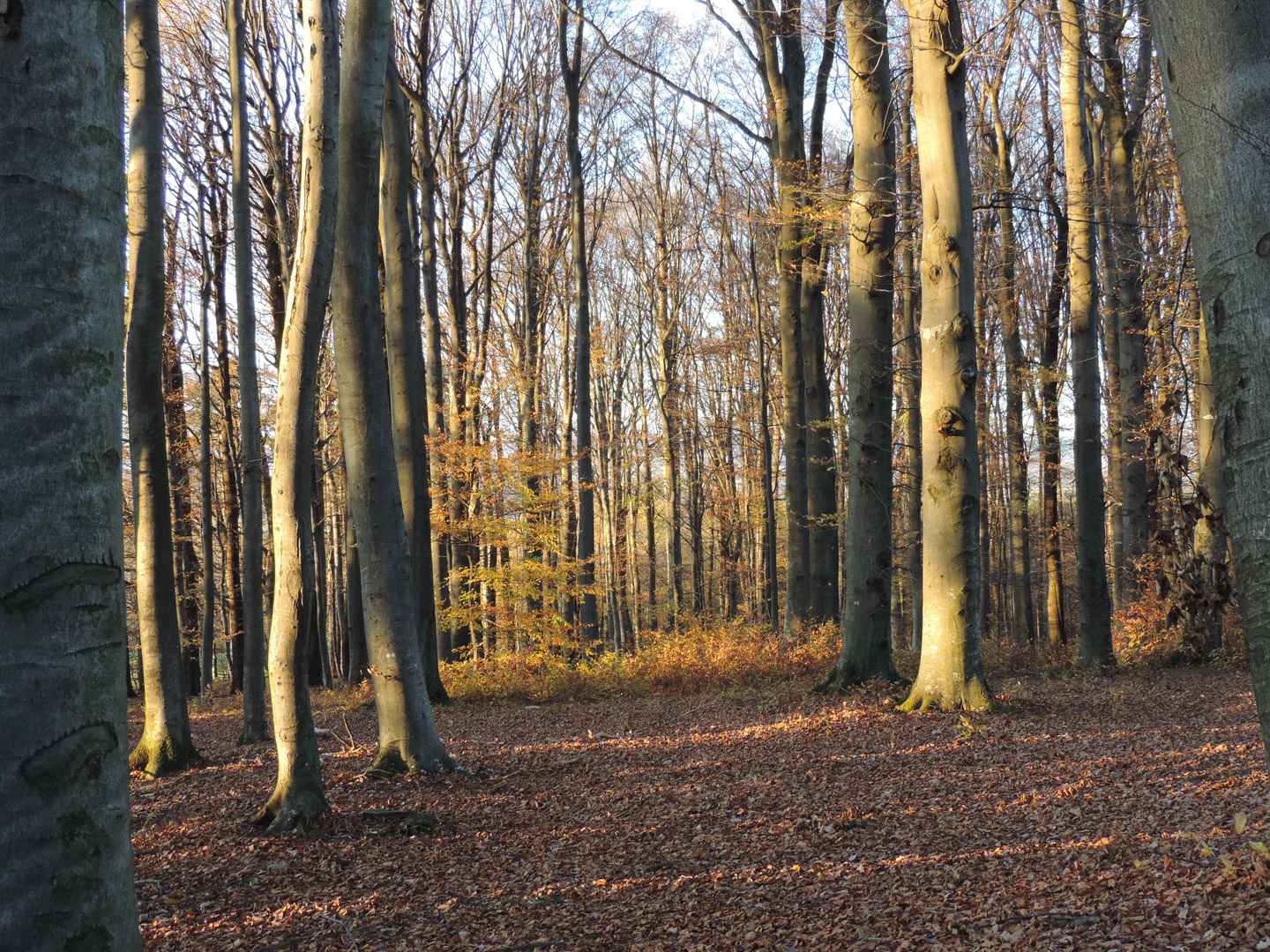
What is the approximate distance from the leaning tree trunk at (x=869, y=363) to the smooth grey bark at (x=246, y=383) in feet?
22.4

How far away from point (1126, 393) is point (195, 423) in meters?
21.9

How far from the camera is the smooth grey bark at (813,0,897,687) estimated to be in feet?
31.4

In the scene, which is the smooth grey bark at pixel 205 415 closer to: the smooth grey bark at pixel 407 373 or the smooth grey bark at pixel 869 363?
the smooth grey bark at pixel 407 373

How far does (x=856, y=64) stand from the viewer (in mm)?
9617

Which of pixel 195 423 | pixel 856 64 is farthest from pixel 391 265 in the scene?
pixel 195 423

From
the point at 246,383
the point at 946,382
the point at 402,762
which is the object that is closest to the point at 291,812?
the point at 402,762

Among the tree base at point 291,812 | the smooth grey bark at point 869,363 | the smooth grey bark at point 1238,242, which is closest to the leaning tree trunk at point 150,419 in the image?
the tree base at point 291,812

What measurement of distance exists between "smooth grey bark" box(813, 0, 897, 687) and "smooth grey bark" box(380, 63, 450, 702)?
18.1 ft

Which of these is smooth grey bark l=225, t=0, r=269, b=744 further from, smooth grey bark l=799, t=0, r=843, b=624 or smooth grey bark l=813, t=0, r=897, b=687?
smooth grey bark l=799, t=0, r=843, b=624

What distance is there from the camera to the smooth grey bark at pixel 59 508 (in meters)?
1.48

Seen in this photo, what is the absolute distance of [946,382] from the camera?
769 centimetres

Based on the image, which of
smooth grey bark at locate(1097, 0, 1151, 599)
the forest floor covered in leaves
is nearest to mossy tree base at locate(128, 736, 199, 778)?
the forest floor covered in leaves

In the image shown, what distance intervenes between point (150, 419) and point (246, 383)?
2.22 meters

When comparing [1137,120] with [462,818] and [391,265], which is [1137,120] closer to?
[391,265]
